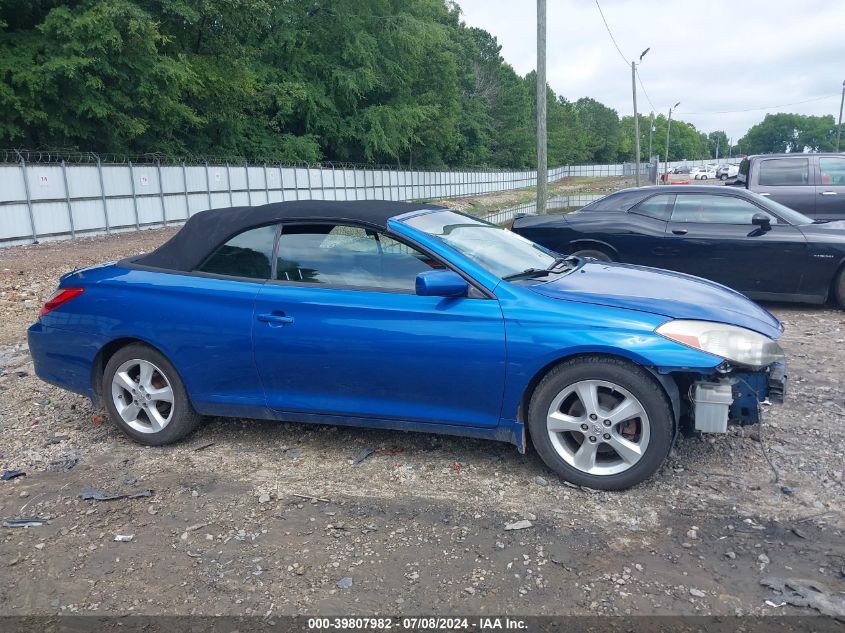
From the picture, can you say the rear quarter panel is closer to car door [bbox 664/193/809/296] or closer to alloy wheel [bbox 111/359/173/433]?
alloy wheel [bbox 111/359/173/433]

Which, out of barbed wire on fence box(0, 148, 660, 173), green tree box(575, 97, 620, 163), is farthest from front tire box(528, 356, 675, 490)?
green tree box(575, 97, 620, 163)

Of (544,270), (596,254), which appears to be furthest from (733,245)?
(544,270)

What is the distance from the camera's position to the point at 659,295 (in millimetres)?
3969

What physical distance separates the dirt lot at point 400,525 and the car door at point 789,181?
22.9 feet

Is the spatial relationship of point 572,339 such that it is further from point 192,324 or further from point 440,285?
point 192,324

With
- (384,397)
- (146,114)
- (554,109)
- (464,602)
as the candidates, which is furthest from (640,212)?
(554,109)

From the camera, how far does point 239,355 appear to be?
4145mm

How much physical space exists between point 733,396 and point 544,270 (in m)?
1.35

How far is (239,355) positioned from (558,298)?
1921mm

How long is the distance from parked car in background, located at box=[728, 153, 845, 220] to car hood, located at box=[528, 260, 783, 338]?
7242mm

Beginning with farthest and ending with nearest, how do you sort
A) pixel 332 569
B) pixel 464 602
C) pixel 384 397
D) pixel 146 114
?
→ pixel 146 114 < pixel 384 397 < pixel 332 569 < pixel 464 602

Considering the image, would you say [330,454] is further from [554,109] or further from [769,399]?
[554,109]

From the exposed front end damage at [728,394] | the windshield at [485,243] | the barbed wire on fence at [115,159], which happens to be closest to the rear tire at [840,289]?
the windshield at [485,243]

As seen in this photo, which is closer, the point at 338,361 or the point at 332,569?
the point at 332,569
